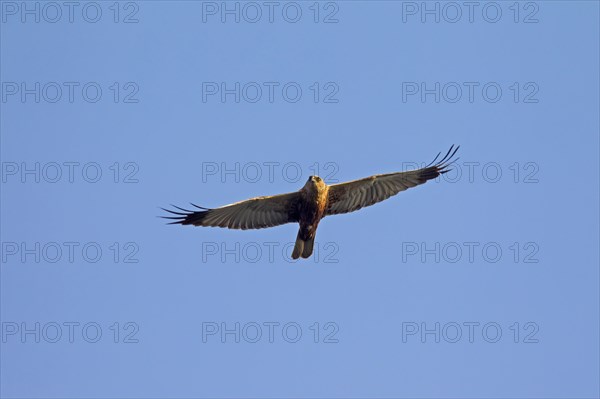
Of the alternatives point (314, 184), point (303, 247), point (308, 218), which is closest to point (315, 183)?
point (314, 184)

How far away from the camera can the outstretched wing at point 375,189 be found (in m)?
19.2

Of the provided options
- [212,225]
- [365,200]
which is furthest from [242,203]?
[365,200]

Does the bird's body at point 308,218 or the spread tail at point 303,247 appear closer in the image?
the bird's body at point 308,218

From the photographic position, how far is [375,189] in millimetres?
19422

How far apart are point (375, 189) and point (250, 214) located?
2.68 m

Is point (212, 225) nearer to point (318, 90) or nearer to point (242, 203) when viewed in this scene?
point (242, 203)

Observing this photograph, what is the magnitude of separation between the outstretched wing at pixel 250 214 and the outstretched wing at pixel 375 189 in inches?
32.0

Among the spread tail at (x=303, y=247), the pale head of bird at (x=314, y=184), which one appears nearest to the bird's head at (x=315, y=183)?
the pale head of bird at (x=314, y=184)

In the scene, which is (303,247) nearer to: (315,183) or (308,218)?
(308,218)

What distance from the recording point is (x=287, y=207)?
63.7ft

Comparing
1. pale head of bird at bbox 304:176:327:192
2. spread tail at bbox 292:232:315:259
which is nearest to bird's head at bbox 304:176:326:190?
pale head of bird at bbox 304:176:327:192

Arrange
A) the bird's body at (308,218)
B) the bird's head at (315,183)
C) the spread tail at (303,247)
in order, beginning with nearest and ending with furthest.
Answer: the bird's head at (315,183), the bird's body at (308,218), the spread tail at (303,247)

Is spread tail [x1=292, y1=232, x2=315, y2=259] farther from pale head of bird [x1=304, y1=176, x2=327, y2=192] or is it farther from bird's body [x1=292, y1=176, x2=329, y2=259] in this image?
pale head of bird [x1=304, y1=176, x2=327, y2=192]

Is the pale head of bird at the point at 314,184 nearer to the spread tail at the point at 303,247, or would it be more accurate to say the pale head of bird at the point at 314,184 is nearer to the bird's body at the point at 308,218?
the bird's body at the point at 308,218
